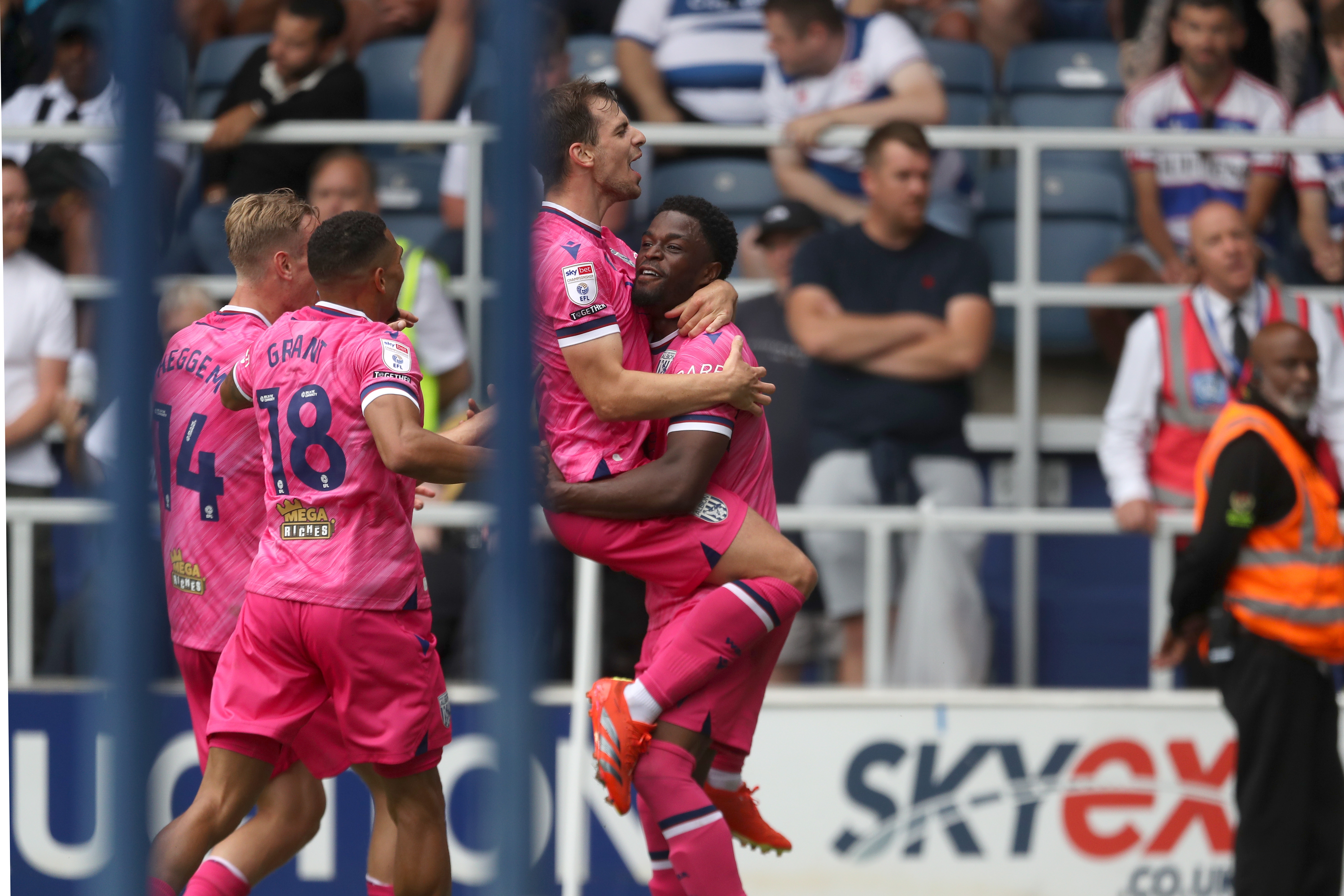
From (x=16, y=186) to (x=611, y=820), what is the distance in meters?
2.85

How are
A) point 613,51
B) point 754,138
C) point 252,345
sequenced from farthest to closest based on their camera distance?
point 613,51 → point 754,138 → point 252,345

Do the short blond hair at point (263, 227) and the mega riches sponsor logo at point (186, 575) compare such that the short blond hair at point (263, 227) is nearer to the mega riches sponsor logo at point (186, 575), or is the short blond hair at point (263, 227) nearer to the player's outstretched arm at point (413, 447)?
the player's outstretched arm at point (413, 447)

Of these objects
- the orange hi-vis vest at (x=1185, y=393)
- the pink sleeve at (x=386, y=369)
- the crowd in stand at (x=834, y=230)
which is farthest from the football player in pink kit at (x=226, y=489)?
the orange hi-vis vest at (x=1185, y=393)

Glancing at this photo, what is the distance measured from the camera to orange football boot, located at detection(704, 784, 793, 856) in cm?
334

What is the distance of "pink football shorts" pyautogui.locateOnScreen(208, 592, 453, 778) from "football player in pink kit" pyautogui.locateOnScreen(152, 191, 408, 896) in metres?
0.23

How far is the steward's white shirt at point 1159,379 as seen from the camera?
5020 millimetres

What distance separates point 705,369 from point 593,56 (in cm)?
321

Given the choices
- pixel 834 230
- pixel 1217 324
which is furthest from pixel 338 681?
pixel 1217 324

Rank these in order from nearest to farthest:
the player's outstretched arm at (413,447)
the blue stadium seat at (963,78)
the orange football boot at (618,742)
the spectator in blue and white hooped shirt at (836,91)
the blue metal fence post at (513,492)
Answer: the blue metal fence post at (513,492) → the player's outstretched arm at (413,447) → the orange football boot at (618,742) → the spectator in blue and white hooped shirt at (836,91) → the blue stadium seat at (963,78)

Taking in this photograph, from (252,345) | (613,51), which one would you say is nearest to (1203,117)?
(613,51)

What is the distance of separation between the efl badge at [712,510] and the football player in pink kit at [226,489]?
91 cm

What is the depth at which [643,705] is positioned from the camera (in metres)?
3.13

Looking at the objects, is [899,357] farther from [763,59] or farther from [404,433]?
[404,433]

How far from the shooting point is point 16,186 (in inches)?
193
